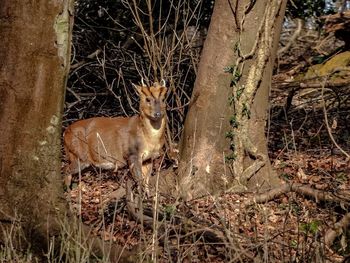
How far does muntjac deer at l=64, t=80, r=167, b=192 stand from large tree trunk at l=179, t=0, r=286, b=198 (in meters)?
2.07

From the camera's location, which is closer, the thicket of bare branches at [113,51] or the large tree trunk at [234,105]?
the large tree trunk at [234,105]

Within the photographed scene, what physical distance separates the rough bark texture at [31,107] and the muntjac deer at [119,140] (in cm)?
447

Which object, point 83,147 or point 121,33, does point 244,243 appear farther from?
point 121,33

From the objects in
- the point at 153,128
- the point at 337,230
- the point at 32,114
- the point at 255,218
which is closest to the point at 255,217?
the point at 255,218

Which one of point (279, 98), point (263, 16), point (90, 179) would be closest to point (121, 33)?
point (279, 98)

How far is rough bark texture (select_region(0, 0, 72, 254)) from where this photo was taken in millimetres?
5613

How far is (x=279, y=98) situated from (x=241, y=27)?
Answer: 234 inches

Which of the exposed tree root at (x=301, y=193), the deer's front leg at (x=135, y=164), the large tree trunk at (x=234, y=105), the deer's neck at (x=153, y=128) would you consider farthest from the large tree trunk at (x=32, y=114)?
the deer's neck at (x=153, y=128)

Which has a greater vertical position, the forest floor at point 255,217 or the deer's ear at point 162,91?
the deer's ear at point 162,91

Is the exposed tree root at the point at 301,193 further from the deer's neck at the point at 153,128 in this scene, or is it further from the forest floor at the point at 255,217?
the deer's neck at the point at 153,128

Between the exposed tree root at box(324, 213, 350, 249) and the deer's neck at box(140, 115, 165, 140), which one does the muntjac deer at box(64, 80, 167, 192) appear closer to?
the deer's neck at box(140, 115, 165, 140)

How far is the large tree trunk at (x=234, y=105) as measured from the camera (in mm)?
8203

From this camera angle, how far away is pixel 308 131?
37.8 ft

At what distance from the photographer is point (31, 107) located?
223 inches
